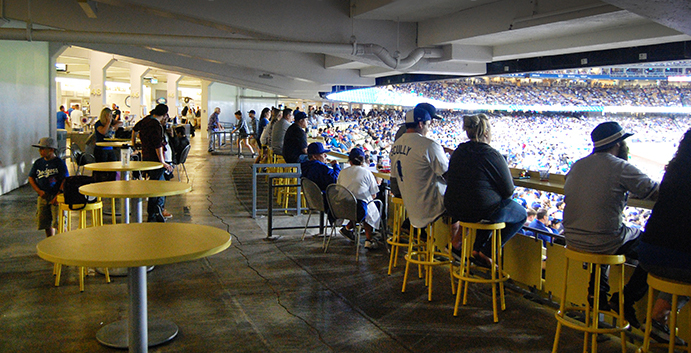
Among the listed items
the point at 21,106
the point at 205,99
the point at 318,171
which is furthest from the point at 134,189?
the point at 205,99

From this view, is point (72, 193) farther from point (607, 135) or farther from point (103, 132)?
point (607, 135)

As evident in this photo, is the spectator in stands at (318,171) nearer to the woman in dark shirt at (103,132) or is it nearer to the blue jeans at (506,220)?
the blue jeans at (506,220)

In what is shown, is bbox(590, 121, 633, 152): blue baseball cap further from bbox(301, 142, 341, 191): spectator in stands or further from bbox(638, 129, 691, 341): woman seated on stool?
bbox(301, 142, 341, 191): spectator in stands

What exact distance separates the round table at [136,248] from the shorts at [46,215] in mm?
2361

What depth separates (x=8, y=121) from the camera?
8.97 metres

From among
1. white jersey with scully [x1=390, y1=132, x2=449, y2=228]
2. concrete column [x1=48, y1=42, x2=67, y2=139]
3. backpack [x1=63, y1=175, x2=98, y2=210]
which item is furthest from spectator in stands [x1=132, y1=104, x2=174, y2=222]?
concrete column [x1=48, y1=42, x2=67, y2=139]

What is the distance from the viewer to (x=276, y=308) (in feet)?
13.0

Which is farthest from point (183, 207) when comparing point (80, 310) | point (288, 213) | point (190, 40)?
point (80, 310)

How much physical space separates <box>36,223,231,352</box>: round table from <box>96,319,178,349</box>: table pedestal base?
0.06 m

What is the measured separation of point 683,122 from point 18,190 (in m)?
17.6

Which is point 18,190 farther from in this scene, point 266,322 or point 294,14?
point 266,322

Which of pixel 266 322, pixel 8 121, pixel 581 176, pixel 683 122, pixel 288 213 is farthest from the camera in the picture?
pixel 683 122

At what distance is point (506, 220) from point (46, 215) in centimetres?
434

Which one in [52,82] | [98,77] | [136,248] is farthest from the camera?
[98,77]
